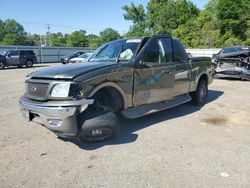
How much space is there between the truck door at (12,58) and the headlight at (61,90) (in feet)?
76.7

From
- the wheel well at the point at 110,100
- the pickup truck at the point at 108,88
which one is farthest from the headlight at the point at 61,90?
the wheel well at the point at 110,100

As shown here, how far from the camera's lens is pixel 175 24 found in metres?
55.3

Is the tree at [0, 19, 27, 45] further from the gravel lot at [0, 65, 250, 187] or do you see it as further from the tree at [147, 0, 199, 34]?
the gravel lot at [0, 65, 250, 187]

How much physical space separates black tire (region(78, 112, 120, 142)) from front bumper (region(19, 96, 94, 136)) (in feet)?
0.59

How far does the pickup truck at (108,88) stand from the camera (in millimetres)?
4254

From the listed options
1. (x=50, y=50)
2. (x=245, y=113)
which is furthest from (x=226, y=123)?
(x=50, y=50)

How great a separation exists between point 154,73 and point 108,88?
48.5 inches

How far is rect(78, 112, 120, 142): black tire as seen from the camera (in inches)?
173

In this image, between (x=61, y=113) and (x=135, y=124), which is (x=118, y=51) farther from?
(x=61, y=113)

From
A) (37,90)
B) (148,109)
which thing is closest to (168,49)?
(148,109)

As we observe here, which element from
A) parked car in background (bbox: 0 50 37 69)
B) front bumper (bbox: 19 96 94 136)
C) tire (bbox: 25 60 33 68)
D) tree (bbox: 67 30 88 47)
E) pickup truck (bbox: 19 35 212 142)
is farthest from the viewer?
tree (bbox: 67 30 88 47)

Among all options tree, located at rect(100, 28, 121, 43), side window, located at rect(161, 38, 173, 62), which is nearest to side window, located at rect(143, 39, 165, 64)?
side window, located at rect(161, 38, 173, 62)

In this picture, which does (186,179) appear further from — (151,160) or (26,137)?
(26,137)

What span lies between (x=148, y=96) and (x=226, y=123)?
185 centimetres
